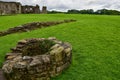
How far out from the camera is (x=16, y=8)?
6669cm

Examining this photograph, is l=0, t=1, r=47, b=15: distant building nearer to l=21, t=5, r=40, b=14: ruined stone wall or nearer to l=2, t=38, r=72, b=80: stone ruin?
l=21, t=5, r=40, b=14: ruined stone wall

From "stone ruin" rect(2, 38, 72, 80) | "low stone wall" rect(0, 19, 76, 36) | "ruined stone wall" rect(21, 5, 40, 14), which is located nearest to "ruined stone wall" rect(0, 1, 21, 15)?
"ruined stone wall" rect(21, 5, 40, 14)

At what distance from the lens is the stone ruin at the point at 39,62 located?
37.7 ft

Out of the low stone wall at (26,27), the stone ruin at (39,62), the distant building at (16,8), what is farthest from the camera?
the distant building at (16,8)

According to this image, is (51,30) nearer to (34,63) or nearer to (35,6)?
(34,63)

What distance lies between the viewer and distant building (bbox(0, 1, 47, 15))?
64625 millimetres

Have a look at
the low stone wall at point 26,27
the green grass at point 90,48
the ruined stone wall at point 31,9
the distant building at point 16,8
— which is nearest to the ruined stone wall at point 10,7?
the distant building at point 16,8

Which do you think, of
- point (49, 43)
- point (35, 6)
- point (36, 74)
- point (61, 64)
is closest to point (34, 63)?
point (36, 74)

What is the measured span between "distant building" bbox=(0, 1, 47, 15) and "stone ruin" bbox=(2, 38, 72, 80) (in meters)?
50.6

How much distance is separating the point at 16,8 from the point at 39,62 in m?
56.9

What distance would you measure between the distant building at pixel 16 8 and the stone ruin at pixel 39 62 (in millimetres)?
50648

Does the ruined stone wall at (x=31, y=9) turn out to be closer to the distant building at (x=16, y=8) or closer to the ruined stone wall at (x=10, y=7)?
the distant building at (x=16, y=8)

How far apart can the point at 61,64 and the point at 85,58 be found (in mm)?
2517

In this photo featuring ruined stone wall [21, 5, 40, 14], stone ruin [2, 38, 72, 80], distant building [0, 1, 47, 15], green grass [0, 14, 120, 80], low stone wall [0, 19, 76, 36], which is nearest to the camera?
stone ruin [2, 38, 72, 80]
